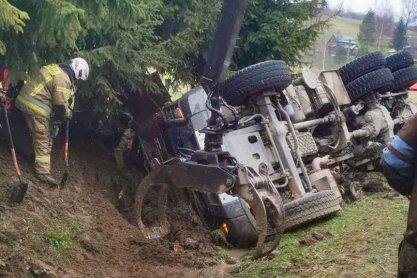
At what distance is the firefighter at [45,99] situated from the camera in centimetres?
722

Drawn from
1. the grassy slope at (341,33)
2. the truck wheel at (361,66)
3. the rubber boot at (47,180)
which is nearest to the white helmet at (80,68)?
the rubber boot at (47,180)

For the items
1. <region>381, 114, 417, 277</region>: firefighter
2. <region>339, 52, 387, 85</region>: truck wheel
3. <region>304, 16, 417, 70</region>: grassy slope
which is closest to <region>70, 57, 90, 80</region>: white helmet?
<region>339, 52, 387, 85</region>: truck wheel

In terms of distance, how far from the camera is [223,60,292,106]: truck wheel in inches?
261

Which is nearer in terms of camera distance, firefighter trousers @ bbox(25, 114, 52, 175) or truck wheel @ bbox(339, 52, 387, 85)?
firefighter trousers @ bbox(25, 114, 52, 175)

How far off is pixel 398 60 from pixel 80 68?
588 centimetres

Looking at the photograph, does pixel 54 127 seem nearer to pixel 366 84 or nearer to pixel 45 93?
pixel 45 93

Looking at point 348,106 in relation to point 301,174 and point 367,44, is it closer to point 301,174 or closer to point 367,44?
point 301,174

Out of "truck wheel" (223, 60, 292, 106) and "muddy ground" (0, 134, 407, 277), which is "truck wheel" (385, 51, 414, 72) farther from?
"truck wheel" (223, 60, 292, 106)

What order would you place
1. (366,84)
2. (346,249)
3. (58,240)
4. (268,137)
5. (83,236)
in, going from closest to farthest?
(346,249), (58,240), (83,236), (268,137), (366,84)

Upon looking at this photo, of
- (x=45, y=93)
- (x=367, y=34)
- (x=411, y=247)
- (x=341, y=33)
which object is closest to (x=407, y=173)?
(x=411, y=247)

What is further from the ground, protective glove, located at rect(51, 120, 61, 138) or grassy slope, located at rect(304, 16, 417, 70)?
grassy slope, located at rect(304, 16, 417, 70)

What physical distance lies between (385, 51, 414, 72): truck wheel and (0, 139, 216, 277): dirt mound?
16.3ft

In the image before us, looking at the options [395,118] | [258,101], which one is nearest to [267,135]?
[258,101]

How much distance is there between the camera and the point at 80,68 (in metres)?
7.23
